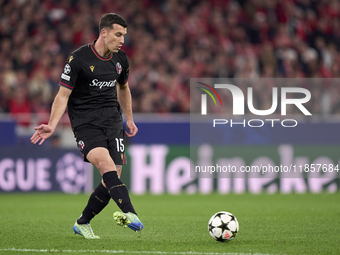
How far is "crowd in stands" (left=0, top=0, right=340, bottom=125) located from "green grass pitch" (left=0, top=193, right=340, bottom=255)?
2622 millimetres

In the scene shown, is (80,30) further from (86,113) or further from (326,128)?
(86,113)

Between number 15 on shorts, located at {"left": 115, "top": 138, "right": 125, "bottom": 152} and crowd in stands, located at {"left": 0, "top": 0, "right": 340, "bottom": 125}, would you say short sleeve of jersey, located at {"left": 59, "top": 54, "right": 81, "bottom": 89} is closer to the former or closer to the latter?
number 15 on shorts, located at {"left": 115, "top": 138, "right": 125, "bottom": 152}

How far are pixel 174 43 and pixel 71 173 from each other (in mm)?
5435

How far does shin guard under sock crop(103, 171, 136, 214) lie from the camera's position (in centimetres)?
601

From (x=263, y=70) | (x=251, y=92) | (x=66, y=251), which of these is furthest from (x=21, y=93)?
(x=66, y=251)

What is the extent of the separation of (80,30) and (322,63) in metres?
6.46

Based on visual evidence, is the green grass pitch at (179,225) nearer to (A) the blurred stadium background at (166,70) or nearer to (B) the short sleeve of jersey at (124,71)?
(A) the blurred stadium background at (166,70)

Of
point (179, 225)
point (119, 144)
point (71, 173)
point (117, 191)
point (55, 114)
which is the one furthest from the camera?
point (71, 173)

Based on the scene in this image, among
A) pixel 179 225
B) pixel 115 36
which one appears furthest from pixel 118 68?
pixel 179 225

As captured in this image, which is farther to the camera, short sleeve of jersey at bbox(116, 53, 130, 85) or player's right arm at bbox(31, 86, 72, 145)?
short sleeve of jersey at bbox(116, 53, 130, 85)

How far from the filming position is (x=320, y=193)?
515 inches

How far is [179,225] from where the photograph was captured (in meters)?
8.12

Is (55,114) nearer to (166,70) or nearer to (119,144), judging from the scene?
(119,144)

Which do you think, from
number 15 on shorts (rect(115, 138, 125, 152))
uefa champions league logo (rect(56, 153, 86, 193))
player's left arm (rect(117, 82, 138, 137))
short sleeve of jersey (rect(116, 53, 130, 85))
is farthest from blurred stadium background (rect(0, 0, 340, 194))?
number 15 on shorts (rect(115, 138, 125, 152))
